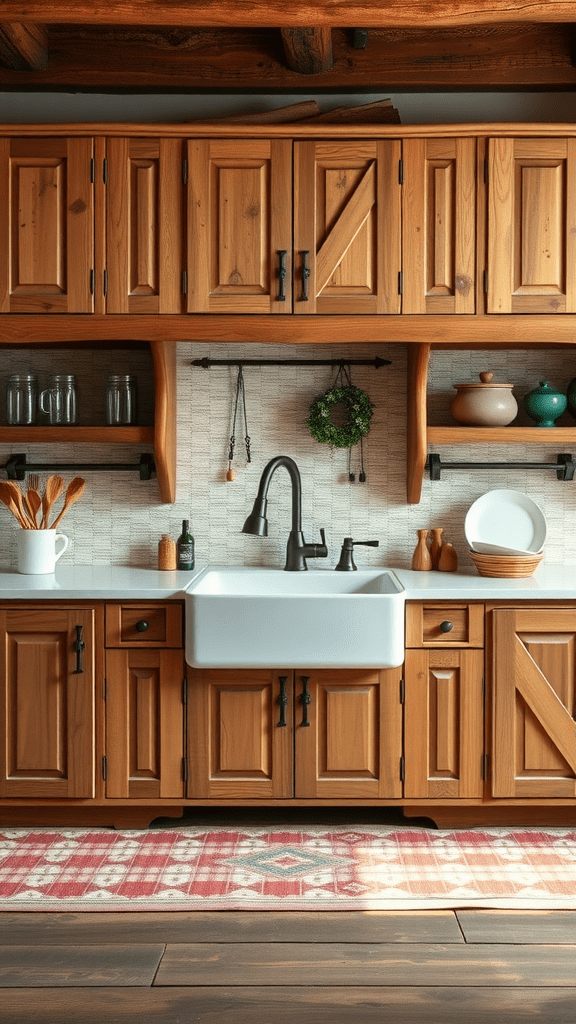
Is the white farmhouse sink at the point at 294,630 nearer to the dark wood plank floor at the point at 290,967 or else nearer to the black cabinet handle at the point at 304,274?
the dark wood plank floor at the point at 290,967

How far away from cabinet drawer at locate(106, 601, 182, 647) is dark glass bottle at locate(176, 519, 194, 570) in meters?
0.44

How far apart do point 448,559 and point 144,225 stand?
1571 mm

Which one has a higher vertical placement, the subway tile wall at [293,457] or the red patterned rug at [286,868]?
the subway tile wall at [293,457]

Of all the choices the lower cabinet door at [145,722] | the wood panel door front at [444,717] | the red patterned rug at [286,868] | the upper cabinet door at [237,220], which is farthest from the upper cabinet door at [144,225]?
the red patterned rug at [286,868]

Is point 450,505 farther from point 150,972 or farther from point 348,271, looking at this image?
point 150,972

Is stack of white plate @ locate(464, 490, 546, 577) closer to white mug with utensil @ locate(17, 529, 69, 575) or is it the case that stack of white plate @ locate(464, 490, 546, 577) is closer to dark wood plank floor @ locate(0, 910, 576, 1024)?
dark wood plank floor @ locate(0, 910, 576, 1024)

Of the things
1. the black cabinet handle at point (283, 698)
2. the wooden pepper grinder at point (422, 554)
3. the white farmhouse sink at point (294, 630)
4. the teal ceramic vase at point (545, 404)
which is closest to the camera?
the white farmhouse sink at point (294, 630)

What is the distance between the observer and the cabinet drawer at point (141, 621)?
293 cm

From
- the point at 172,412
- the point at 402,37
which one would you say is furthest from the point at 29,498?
the point at 402,37

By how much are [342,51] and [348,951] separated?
2.97 meters

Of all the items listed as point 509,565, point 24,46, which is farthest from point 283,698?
point 24,46

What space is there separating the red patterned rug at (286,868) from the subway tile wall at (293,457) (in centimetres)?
101

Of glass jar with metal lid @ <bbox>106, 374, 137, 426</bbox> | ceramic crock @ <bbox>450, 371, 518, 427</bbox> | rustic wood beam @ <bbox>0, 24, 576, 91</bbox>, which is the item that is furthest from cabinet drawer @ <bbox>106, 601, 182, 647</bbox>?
rustic wood beam @ <bbox>0, 24, 576, 91</bbox>

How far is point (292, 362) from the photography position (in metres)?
3.42
